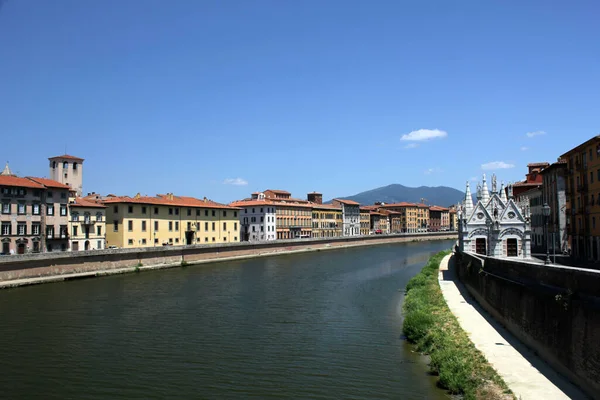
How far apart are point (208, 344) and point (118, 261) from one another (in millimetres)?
36906

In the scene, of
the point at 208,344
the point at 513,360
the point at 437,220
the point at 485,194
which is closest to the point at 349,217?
the point at 437,220

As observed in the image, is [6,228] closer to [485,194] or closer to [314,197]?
[485,194]

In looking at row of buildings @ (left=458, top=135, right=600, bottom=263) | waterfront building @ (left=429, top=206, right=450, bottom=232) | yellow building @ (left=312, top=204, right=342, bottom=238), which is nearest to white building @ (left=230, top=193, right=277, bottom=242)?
yellow building @ (left=312, top=204, right=342, bottom=238)

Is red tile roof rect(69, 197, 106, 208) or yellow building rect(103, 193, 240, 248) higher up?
red tile roof rect(69, 197, 106, 208)

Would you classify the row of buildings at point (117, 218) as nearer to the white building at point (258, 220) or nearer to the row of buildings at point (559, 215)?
the white building at point (258, 220)

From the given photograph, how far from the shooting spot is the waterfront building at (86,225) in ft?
207

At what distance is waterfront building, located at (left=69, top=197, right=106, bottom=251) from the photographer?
62969 mm

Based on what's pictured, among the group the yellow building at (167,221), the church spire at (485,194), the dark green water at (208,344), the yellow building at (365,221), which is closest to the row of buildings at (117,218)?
the yellow building at (167,221)

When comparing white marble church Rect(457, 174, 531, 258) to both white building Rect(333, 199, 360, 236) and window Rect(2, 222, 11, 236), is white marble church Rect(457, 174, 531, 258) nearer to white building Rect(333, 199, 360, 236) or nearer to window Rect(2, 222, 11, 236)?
window Rect(2, 222, 11, 236)

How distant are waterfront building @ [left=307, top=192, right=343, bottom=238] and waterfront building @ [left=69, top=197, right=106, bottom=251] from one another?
2515 inches

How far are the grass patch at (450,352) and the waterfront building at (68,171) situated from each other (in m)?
68.5

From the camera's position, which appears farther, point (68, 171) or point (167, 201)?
point (68, 171)

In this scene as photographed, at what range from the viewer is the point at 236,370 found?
19.2 meters

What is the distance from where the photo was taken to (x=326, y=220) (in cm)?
13125
